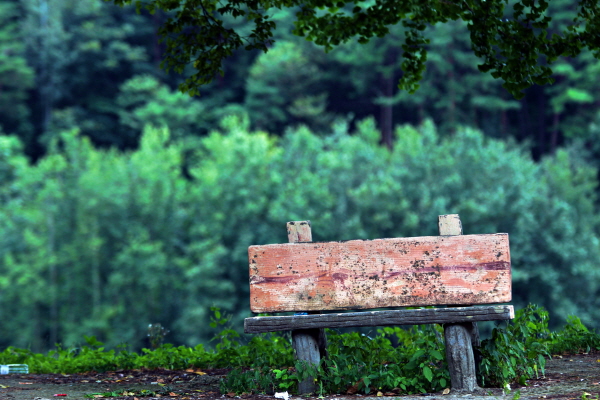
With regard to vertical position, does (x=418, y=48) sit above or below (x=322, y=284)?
above

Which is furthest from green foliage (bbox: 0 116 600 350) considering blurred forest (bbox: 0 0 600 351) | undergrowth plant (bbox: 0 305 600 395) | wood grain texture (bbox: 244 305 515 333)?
wood grain texture (bbox: 244 305 515 333)

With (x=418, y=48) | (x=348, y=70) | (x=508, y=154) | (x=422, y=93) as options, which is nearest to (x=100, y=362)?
(x=418, y=48)

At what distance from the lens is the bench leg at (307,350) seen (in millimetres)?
5000

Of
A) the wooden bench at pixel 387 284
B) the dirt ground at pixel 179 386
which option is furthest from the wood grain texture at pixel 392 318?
the dirt ground at pixel 179 386

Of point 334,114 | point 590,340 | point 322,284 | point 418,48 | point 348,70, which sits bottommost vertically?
point 590,340

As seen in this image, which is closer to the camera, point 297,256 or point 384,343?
point 297,256

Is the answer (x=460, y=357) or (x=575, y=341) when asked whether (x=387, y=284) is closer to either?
(x=460, y=357)

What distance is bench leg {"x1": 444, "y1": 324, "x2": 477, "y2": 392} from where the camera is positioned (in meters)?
4.81

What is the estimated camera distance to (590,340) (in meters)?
6.41

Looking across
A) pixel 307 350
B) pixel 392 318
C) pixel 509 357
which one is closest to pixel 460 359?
pixel 509 357

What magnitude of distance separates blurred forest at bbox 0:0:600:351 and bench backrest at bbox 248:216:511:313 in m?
23.3

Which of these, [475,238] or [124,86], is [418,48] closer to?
[475,238]

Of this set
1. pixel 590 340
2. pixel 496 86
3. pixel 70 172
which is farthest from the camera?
pixel 496 86

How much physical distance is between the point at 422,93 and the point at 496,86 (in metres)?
3.90
